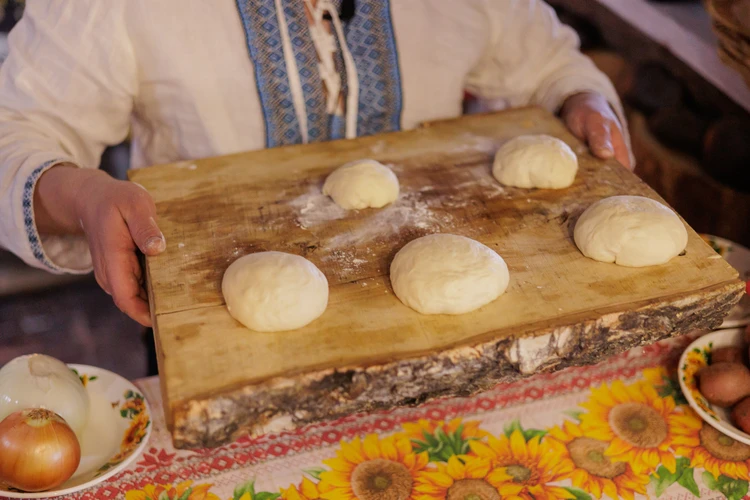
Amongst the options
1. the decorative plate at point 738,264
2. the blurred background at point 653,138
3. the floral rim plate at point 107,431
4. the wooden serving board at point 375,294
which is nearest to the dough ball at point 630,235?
the wooden serving board at point 375,294

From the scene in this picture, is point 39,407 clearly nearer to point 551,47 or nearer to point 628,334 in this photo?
point 628,334

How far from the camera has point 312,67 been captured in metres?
1.58

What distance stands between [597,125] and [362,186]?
672 mm

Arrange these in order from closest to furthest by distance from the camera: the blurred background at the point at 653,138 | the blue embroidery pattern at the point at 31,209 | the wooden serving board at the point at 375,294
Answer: the wooden serving board at the point at 375,294 < the blue embroidery pattern at the point at 31,209 < the blurred background at the point at 653,138

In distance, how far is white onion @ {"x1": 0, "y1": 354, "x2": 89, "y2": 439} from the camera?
116 centimetres

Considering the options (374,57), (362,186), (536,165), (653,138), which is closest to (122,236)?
(362,186)

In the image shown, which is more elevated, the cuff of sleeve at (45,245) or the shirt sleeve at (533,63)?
the shirt sleeve at (533,63)

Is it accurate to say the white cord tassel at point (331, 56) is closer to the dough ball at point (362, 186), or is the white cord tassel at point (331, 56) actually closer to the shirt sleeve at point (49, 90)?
the dough ball at point (362, 186)

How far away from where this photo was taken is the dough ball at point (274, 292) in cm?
108

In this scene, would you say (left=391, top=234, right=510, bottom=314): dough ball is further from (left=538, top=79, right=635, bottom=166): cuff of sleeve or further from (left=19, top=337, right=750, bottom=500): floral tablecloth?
(left=538, top=79, right=635, bottom=166): cuff of sleeve

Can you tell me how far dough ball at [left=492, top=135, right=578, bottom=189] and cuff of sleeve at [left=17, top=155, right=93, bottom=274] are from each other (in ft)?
3.21

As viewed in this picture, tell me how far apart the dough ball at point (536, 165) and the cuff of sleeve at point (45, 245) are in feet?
3.21

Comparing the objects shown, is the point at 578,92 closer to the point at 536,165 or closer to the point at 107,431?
the point at 536,165

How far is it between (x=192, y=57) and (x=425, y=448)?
1029 millimetres
